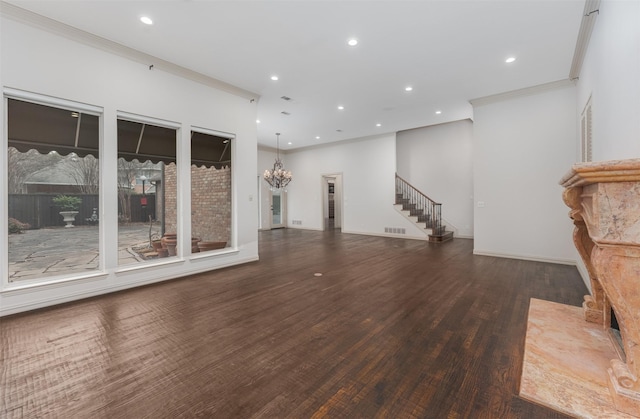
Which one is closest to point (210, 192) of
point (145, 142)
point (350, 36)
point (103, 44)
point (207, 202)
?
point (207, 202)

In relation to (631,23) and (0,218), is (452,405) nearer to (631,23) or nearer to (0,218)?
(631,23)

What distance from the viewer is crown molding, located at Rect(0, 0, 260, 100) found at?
3.26 meters

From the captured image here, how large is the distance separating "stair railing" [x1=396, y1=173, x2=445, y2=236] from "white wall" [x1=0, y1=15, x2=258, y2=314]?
6038 millimetres

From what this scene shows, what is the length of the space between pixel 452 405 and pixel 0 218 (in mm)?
5000

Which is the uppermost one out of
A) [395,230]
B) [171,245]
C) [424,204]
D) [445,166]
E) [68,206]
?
[445,166]

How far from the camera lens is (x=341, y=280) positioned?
452 cm

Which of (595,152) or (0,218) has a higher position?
(595,152)

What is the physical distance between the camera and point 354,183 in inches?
417

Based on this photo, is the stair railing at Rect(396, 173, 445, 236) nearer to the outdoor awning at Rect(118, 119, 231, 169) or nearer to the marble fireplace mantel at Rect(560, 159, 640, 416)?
the outdoor awning at Rect(118, 119, 231, 169)

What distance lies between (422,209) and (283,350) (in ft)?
27.4

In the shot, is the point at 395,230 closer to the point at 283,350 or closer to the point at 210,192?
the point at 210,192

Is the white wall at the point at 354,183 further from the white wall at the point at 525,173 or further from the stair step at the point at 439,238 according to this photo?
the white wall at the point at 525,173

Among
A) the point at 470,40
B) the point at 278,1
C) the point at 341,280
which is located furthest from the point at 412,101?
the point at 341,280

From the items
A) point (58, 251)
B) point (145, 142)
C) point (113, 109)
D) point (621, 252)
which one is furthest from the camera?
point (145, 142)
